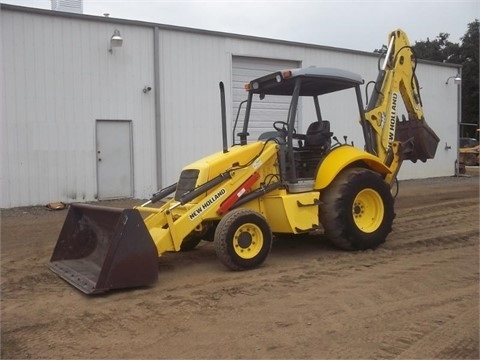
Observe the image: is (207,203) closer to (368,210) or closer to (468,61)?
(368,210)

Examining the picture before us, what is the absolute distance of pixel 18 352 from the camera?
4.28m

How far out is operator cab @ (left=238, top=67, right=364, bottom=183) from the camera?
7359 mm

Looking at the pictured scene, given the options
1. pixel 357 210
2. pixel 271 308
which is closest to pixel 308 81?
pixel 357 210

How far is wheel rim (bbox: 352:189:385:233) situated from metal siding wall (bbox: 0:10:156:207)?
27.1ft

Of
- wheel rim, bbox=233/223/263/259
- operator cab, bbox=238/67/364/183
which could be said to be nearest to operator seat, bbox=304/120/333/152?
operator cab, bbox=238/67/364/183

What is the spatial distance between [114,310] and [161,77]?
1080 cm

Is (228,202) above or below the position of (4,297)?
above

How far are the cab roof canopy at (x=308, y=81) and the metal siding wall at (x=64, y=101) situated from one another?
710cm

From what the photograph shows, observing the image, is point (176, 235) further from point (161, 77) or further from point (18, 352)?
point (161, 77)

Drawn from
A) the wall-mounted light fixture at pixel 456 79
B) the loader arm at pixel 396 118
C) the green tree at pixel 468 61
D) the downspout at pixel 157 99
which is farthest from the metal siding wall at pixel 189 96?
the green tree at pixel 468 61

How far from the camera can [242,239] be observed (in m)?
6.61

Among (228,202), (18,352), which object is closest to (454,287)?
(228,202)

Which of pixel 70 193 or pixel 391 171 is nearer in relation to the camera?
pixel 391 171

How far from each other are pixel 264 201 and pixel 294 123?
1162 millimetres
